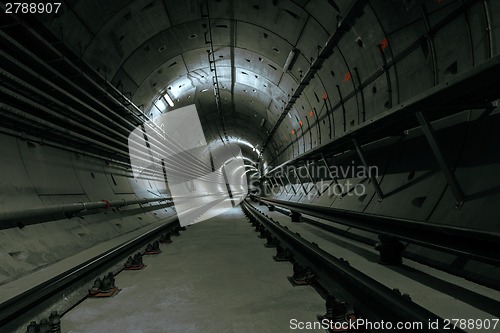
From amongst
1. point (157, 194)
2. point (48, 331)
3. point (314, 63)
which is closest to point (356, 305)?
point (48, 331)

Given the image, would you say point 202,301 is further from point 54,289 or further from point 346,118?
point 346,118

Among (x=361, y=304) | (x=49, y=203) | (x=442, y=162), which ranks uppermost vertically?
(x=49, y=203)

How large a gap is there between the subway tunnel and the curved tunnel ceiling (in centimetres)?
4

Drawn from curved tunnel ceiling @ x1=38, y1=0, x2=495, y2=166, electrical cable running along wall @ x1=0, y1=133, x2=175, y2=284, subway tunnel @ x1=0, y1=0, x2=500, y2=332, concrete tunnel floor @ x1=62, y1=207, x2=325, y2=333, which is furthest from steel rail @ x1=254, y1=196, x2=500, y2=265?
→ electrical cable running along wall @ x1=0, y1=133, x2=175, y2=284

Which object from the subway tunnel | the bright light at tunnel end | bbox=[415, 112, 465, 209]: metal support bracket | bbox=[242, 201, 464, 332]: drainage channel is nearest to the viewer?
bbox=[242, 201, 464, 332]: drainage channel

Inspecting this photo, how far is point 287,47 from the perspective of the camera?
938cm

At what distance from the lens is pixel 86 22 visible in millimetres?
5902

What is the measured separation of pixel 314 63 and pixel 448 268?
6758 mm

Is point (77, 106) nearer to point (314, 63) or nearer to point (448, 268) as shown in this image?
point (314, 63)

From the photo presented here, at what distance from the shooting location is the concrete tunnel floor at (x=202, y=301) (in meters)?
2.13

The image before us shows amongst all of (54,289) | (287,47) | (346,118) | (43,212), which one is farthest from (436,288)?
(287,47)

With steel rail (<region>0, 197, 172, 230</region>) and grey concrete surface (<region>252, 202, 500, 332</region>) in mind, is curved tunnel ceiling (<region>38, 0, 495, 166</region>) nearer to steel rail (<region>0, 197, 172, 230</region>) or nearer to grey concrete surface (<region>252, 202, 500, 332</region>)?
grey concrete surface (<region>252, 202, 500, 332</region>)

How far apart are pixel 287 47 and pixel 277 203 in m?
5.34

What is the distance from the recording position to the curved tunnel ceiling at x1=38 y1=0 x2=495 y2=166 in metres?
4.91
